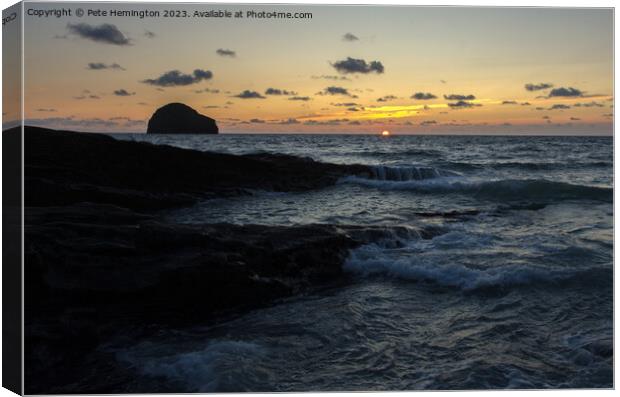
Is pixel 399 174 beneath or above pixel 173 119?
beneath

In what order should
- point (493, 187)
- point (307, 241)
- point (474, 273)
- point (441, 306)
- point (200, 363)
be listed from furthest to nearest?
point (493, 187), point (307, 241), point (474, 273), point (441, 306), point (200, 363)

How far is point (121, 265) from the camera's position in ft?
23.5

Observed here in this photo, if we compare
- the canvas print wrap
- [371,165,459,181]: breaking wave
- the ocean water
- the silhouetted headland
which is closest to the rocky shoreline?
the canvas print wrap

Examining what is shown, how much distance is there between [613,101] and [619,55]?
52 centimetres

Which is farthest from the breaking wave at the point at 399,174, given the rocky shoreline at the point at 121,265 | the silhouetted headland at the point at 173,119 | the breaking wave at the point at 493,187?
the silhouetted headland at the point at 173,119

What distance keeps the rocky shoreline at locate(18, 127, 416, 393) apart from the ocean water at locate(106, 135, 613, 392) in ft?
1.11

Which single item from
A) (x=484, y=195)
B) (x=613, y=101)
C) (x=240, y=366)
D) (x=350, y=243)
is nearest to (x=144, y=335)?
(x=240, y=366)

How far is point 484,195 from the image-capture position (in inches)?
447

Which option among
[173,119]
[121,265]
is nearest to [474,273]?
[121,265]

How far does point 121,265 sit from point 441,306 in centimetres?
383

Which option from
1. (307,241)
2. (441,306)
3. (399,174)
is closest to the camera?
(441,306)

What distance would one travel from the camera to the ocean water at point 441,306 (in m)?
6.16

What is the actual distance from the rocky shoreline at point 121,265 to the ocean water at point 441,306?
340 millimetres

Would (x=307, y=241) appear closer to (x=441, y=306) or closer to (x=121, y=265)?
(x=441, y=306)
